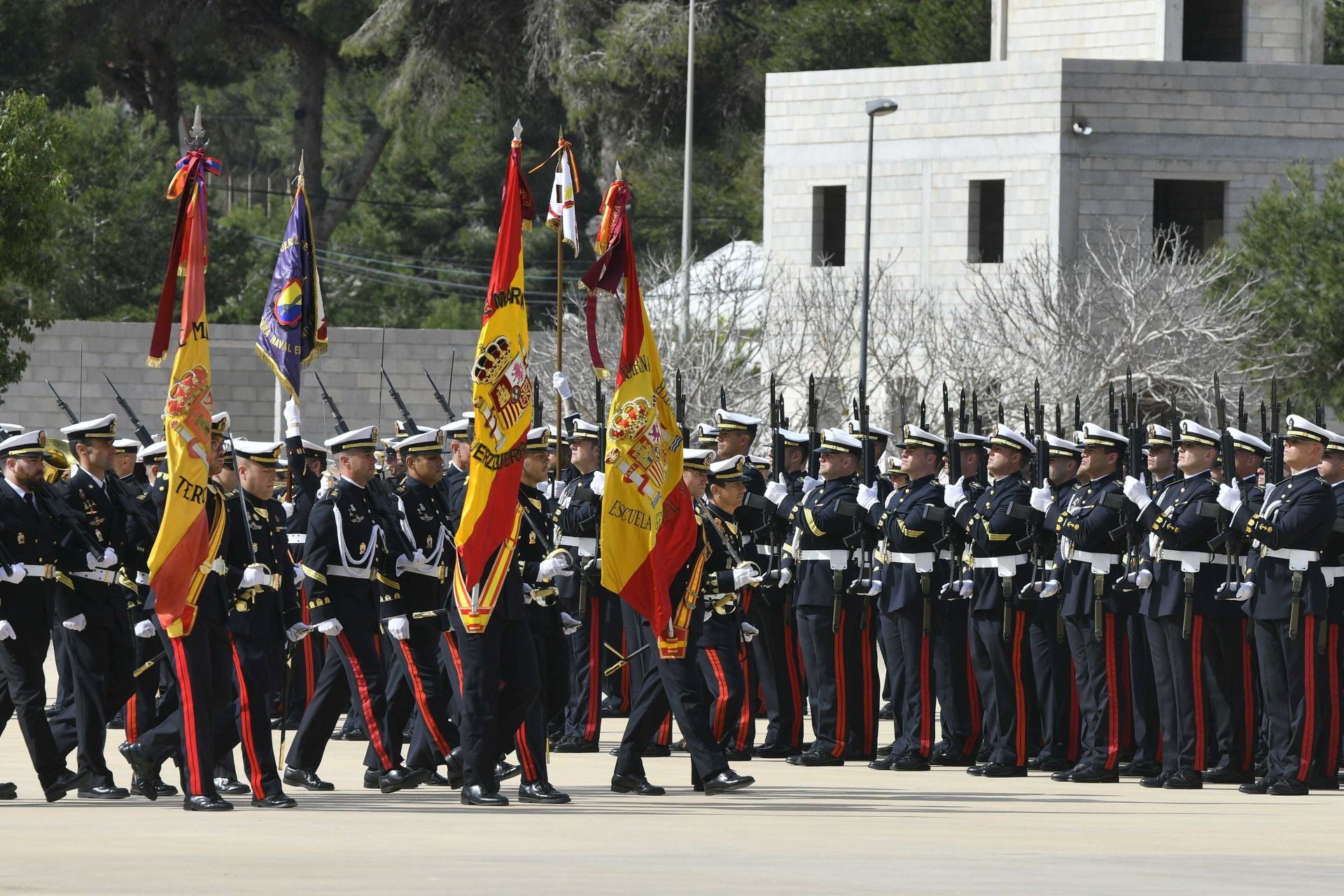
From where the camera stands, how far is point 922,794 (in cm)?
1267

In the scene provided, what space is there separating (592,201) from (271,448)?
4008 centimetres

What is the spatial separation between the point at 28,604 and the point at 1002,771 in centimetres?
524

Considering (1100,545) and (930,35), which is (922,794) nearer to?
(1100,545)

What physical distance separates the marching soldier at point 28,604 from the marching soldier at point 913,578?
452cm

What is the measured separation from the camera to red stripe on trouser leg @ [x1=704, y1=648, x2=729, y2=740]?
41.5 feet

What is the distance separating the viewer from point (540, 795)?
11.9 m

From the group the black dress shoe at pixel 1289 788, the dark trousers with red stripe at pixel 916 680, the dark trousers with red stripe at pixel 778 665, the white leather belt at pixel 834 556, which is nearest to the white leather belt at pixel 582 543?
the dark trousers with red stripe at pixel 778 665

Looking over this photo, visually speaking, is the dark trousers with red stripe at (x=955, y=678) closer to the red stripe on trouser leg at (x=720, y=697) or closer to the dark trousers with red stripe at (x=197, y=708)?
the red stripe on trouser leg at (x=720, y=697)

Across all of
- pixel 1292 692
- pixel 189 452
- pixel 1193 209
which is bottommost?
pixel 1292 692

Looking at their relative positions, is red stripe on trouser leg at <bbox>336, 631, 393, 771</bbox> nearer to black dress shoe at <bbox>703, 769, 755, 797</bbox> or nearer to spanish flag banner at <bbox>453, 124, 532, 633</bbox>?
spanish flag banner at <bbox>453, 124, 532, 633</bbox>

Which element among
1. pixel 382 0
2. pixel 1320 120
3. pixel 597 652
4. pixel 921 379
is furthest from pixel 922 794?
pixel 382 0

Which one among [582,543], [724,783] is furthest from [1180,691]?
[582,543]

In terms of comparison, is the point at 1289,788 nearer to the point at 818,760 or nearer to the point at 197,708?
the point at 818,760

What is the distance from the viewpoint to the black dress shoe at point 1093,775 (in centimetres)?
1348
